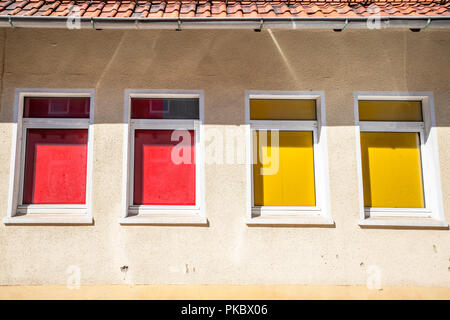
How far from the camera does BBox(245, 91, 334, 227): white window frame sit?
4.05 metres

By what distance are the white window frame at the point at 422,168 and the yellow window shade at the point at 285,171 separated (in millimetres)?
655

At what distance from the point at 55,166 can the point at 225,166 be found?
2.30 meters

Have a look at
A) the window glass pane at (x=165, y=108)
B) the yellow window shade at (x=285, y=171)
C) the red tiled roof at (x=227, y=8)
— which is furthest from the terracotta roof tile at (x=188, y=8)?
the yellow window shade at (x=285, y=171)

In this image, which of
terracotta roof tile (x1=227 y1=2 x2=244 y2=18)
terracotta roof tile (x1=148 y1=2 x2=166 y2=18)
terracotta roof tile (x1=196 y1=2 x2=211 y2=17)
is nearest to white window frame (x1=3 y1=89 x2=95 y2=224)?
terracotta roof tile (x1=148 y1=2 x2=166 y2=18)

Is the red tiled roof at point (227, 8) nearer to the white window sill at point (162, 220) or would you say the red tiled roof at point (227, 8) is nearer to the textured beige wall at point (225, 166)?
the textured beige wall at point (225, 166)

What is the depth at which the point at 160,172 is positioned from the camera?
14.1 ft

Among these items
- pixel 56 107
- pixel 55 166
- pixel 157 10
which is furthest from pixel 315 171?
pixel 56 107

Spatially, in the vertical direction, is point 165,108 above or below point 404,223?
above

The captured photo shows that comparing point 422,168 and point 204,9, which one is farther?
point 422,168

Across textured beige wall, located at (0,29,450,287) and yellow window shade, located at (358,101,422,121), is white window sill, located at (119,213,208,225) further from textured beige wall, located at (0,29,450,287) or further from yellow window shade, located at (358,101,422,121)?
yellow window shade, located at (358,101,422,121)

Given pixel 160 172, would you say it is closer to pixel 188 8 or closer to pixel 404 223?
pixel 188 8

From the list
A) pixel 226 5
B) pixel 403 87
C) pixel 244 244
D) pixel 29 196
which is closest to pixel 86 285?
pixel 29 196

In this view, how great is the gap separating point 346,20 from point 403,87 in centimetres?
135

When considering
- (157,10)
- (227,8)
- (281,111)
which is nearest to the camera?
(157,10)
